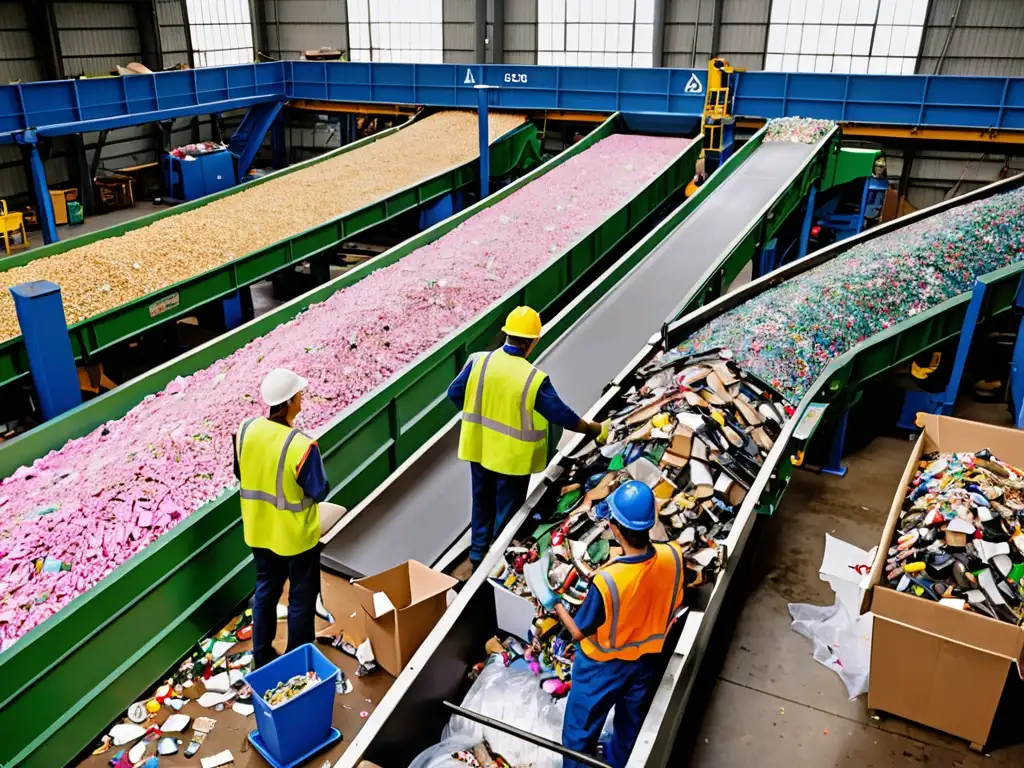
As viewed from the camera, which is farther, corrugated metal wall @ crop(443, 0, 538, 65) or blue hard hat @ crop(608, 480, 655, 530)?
corrugated metal wall @ crop(443, 0, 538, 65)

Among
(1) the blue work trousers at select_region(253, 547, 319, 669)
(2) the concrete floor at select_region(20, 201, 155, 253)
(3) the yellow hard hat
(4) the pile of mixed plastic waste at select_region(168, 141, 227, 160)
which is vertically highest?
(3) the yellow hard hat

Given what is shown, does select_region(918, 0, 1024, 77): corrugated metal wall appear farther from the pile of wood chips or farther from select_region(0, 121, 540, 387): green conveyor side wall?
select_region(0, 121, 540, 387): green conveyor side wall

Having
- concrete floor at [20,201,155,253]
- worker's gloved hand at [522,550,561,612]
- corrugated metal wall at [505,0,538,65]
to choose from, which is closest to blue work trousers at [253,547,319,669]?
worker's gloved hand at [522,550,561,612]

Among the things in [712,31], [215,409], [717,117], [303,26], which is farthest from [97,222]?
[712,31]

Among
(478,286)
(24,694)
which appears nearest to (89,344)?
(478,286)

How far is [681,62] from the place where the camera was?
1543 cm

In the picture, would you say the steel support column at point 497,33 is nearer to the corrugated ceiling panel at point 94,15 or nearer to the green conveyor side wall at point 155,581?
the corrugated ceiling panel at point 94,15

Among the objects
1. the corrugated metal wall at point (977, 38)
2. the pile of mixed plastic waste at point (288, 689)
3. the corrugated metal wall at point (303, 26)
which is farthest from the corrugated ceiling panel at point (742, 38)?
the pile of mixed plastic waste at point (288, 689)

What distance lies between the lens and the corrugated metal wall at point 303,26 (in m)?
17.8

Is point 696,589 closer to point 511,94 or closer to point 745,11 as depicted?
point 511,94

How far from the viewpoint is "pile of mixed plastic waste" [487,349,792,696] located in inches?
133

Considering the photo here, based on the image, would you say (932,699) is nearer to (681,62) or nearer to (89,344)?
(89,344)

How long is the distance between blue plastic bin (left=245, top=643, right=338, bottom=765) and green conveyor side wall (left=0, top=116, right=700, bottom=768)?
559mm

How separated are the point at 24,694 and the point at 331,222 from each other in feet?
19.5
